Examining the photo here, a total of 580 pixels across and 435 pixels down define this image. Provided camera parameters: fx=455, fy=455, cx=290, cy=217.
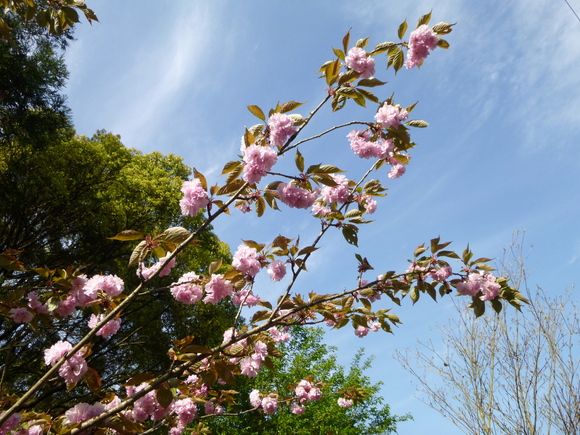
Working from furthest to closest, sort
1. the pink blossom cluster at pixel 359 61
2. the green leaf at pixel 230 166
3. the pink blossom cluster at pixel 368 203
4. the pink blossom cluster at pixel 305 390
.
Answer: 1. the pink blossom cluster at pixel 305 390
2. the pink blossom cluster at pixel 368 203
3. the pink blossom cluster at pixel 359 61
4. the green leaf at pixel 230 166

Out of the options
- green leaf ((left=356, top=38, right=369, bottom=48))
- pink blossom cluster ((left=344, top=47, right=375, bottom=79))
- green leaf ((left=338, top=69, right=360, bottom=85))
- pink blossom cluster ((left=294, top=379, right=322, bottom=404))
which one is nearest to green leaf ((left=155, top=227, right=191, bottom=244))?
green leaf ((left=338, top=69, right=360, bottom=85))

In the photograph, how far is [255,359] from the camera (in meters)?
2.58

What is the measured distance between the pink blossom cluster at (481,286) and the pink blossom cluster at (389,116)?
1026 mm

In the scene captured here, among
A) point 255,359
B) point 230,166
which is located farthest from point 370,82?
point 255,359

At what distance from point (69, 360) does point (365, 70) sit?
1.96 metres

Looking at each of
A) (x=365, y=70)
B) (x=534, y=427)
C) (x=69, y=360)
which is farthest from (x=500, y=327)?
(x=69, y=360)

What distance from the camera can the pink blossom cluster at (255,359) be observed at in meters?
2.52

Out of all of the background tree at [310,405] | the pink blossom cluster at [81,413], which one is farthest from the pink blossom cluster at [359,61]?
the background tree at [310,405]

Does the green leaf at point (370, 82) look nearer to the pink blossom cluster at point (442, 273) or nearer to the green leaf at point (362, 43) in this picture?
the green leaf at point (362, 43)

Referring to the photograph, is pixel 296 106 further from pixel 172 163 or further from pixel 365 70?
pixel 172 163

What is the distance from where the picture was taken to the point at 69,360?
2.05m

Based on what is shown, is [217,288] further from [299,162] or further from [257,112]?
[257,112]

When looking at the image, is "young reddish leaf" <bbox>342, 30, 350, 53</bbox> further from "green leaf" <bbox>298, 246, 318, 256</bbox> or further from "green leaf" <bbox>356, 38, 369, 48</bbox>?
"green leaf" <bbox>298, 246, 318, 256</bbox>

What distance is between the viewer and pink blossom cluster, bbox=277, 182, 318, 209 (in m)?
2.12
